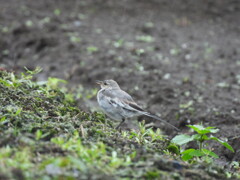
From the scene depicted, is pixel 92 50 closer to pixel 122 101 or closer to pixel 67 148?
pixel 122 101

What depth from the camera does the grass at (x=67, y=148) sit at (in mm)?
2930

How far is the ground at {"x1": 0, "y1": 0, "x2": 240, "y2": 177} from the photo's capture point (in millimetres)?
7289

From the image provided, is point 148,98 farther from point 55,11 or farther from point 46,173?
point 55,11

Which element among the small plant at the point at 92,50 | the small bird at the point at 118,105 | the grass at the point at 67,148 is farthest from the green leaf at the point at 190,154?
the small plant at the point at 92,50

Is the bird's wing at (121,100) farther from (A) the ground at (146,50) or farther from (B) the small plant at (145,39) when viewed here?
(B) the small plant at (145,39)

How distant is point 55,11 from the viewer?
12.9 m

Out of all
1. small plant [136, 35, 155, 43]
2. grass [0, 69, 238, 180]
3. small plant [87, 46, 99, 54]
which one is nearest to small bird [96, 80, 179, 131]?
grass [0, 69, 238, 180]

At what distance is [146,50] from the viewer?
10.1 meters

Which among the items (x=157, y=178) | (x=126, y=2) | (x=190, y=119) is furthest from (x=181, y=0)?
(x=157, y=178)

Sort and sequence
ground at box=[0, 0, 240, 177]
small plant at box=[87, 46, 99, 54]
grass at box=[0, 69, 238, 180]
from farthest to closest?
1. small plant at box=[87, 46, 99, 54]
2. ground at box=[0, 0, 240, 177]
3. grass at box=[0, 69, 238, 180]

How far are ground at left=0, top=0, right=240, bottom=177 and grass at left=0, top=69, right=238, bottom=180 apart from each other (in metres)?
1.85

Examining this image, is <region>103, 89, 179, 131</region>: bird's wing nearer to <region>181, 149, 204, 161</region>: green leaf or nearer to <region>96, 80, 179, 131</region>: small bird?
<region>96, 80, 179, 131</region>: small bird

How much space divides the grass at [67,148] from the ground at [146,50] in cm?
185

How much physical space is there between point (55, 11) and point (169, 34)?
170 inches
